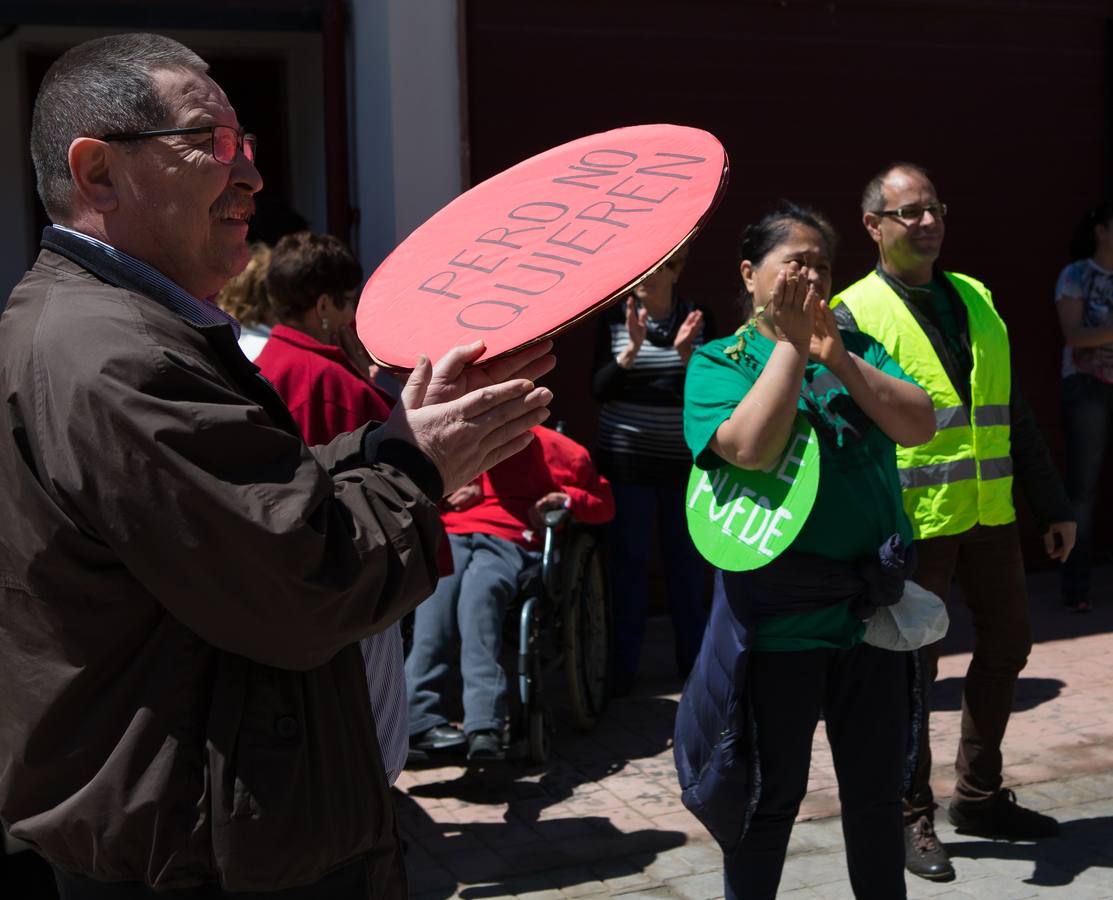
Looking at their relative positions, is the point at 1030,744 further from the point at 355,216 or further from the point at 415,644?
the point at 355,216

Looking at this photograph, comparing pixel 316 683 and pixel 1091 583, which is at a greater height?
pixel 316 683

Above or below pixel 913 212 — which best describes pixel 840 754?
below

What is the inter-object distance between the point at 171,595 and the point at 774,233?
2.24m

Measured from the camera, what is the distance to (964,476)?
418 centimetres

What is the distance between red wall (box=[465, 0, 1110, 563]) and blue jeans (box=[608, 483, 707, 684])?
1.00 metres

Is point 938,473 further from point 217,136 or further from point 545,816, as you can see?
point 217,136

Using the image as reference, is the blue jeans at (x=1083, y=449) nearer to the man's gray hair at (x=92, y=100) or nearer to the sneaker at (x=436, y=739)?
the sneaker at (x=436, y=739)

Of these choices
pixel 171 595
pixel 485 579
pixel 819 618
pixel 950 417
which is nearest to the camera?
pixel 171 595

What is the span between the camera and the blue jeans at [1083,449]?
7465 mm

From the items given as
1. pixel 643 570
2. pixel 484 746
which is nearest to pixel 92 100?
pixel 484 746

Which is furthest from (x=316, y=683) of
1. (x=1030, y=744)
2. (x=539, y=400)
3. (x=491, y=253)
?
(x=1030, y=744)

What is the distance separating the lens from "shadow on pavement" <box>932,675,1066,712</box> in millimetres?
5863

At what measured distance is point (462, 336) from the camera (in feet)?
6.30

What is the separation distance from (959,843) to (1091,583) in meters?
4.08
